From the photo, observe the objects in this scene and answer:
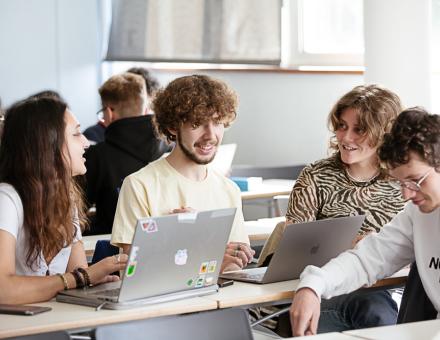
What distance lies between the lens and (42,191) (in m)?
3.15

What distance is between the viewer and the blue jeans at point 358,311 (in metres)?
3.68

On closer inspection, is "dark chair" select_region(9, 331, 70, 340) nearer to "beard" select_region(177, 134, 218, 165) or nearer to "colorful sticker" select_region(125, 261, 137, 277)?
"colorful sticker" select_region(125, 261, 137, 277)

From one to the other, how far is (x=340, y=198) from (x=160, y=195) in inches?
30.2

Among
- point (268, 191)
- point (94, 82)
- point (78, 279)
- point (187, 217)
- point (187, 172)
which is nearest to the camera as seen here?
point (187, 217)

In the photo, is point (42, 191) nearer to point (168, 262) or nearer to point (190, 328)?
point (168, 262)

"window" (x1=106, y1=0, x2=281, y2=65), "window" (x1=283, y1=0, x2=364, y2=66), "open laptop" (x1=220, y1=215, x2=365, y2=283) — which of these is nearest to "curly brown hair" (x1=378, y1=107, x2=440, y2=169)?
"open laptop" (x1=220, y1=215, x2=365, y2=283)

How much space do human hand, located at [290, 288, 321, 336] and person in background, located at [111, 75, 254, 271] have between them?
626 mm

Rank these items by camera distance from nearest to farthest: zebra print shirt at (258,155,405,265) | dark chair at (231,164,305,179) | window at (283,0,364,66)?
zebra print shirt at (258,155,405,265) → dark chair at (231,164,305,179) → window at (283,0,364,66)

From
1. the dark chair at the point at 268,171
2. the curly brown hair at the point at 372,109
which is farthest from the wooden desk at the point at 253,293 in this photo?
the dark chair at the point at 268,171

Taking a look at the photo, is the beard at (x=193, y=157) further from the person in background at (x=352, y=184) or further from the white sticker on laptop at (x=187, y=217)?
the white sticker on laptop at (x=187, y=217)

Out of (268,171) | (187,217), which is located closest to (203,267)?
(187,217)

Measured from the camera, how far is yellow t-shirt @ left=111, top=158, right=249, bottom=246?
362 cm

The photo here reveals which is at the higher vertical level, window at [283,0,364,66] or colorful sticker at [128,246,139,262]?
window at [283,0,364,66]

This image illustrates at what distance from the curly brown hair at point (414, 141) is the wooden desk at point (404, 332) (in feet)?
1.68
